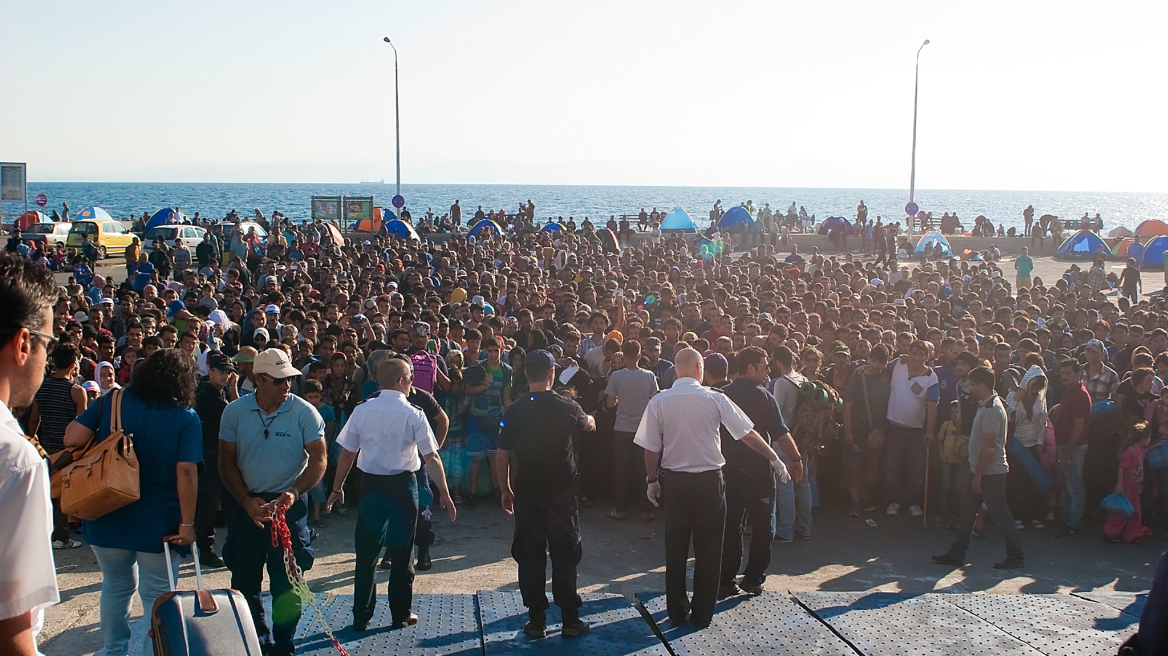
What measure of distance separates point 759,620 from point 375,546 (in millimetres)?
2528

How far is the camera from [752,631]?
234 inches

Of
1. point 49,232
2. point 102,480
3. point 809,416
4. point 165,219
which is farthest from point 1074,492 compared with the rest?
point 165,219

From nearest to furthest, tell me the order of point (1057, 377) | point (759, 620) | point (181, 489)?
1. point (181, 489)
2. point (759, 620)
3. point (1057, 377)

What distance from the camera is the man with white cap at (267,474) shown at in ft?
17.2

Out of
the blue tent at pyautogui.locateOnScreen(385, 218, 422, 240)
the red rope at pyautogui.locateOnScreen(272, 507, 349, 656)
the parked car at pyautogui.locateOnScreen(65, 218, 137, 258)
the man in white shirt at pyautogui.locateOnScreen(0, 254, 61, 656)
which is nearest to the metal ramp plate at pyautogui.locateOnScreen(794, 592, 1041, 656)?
the red rope at pyautogui.locateOnScreen(272, 507, 349, 656)

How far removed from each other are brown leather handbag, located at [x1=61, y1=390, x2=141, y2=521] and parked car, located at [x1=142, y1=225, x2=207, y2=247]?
30935 millimetres

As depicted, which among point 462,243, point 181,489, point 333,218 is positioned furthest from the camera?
point 333,218

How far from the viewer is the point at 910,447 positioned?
8.98 metres

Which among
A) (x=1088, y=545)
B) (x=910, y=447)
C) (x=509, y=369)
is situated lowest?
(x=1088, y=545)

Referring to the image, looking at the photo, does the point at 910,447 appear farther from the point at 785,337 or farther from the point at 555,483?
the point at 555,483

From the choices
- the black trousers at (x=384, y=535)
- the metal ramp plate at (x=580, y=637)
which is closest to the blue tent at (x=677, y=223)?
the metal ramp plate at (x=580, y=637)

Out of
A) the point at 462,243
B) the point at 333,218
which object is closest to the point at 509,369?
the point at 462,243

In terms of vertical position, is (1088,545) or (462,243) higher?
(462,243)

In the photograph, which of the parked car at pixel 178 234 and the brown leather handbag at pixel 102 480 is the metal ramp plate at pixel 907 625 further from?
the parked car at pixel 178 234
